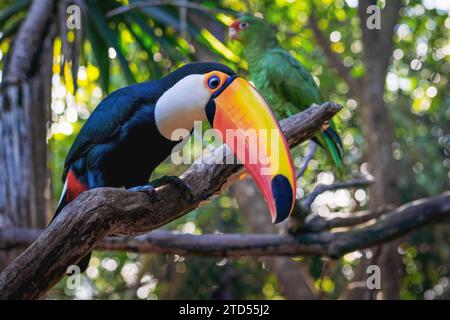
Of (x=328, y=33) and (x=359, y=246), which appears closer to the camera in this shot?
(x=359, y=246)

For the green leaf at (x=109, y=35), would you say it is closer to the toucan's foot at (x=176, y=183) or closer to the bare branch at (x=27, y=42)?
the bare branch at (x=27, y=42)

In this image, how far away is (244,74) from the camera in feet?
17.6

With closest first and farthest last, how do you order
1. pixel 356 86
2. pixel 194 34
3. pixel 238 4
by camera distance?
pixel 194 34 < pixel 356 86 < pixel 238 4

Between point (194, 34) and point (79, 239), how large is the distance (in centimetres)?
325

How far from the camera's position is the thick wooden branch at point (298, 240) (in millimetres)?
4504

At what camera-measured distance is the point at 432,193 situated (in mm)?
7125

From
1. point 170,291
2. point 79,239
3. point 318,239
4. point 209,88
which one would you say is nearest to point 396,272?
point 318,239

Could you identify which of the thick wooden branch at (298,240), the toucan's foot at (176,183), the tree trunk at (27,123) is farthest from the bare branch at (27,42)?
the toucan's foot at (176,183)

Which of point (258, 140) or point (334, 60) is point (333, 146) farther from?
point (334, 60)

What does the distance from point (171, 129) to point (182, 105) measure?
0.12m

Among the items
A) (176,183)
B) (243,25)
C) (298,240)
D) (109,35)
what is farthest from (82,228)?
(109,35)

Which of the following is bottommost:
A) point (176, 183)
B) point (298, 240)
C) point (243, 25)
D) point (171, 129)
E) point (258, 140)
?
point (298, 240)

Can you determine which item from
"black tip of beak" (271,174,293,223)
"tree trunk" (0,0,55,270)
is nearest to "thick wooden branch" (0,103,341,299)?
"black tip of beak" (271,174,293,223)

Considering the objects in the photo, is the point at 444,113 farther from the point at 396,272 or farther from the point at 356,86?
the point at 396,272
